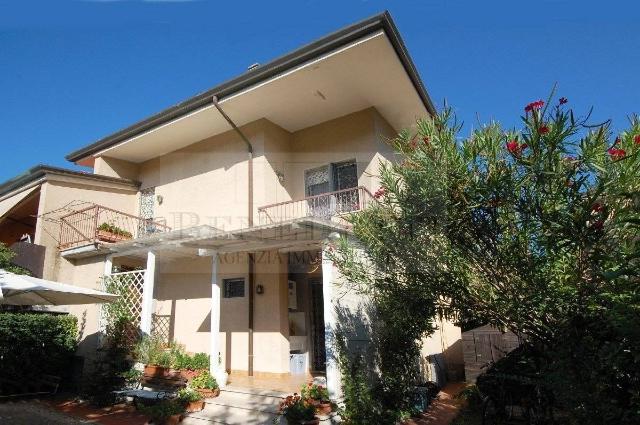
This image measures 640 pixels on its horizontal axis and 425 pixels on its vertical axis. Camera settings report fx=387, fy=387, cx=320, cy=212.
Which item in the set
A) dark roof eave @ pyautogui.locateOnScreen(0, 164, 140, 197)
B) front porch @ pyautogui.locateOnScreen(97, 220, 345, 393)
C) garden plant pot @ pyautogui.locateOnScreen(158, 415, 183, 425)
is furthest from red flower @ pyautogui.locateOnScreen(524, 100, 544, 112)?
dark roof eave @ pyautogui.locateOnScreen(0, 164, 140, 197)

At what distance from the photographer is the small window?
11.8 metres

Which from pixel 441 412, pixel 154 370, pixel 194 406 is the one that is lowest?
pixel 441 412

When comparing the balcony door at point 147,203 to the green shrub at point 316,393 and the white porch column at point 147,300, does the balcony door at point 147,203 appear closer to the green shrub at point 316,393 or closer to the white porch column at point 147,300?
the white porch column at point 147,300

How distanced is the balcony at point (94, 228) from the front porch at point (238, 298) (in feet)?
2.89

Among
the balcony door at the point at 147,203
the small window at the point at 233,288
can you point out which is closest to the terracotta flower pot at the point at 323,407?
the small window at the point at 233,288

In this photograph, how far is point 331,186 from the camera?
12172 mm

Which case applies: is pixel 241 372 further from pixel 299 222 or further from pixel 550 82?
pixel 550 82

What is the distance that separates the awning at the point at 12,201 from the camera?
14181 millimetres

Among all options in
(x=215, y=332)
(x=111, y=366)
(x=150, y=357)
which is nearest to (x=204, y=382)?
(x=215, y=332)

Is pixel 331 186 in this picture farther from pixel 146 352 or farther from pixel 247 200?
pixel 146 352

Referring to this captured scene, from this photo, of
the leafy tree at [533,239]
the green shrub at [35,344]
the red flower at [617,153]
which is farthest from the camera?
the green shrub at [35,344]

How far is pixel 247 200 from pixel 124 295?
179 inches

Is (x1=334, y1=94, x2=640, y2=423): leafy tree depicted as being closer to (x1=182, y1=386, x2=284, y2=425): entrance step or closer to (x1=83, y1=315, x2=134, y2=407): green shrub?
(x1=182, y1=386, x2=284, y2=425): entrance step

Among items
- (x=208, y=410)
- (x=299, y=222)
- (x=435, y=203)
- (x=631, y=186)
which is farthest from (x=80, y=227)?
(x=631, y=186)
